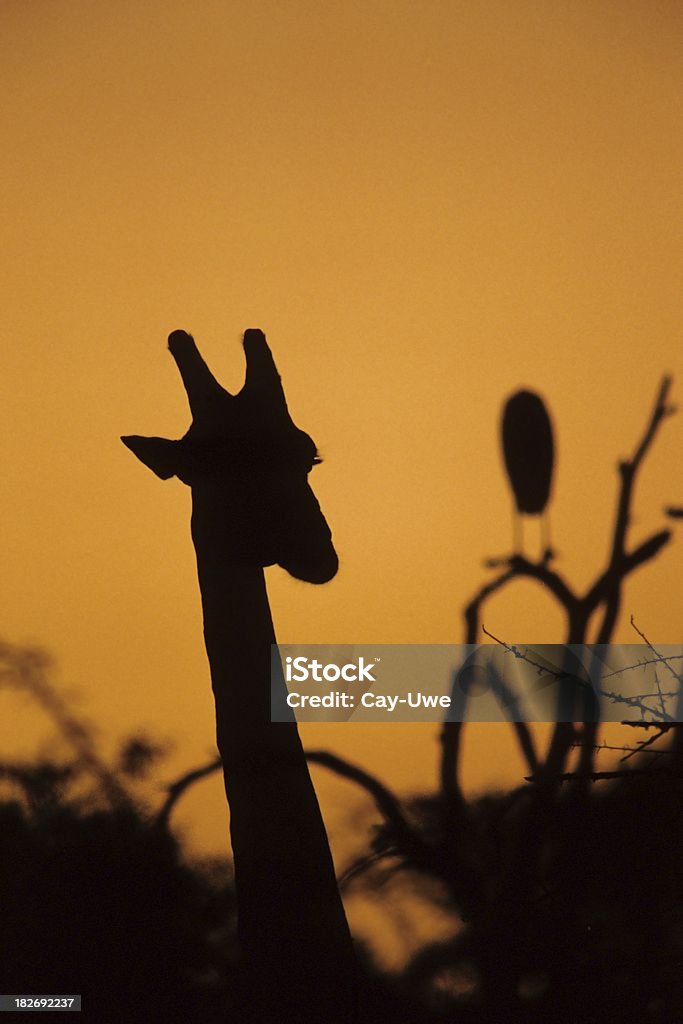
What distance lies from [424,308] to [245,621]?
84 centimetres

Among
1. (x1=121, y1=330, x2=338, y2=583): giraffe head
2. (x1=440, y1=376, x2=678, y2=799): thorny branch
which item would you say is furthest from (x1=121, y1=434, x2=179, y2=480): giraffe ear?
(x1=440, y1=376, x2=678, y2=799): thorny branch

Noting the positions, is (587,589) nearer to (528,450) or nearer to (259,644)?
(528,450)

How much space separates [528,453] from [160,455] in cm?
85

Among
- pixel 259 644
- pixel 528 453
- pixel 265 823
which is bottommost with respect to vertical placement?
pixel 265 823

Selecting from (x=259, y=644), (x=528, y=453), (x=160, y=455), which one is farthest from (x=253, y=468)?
(x=528, y=453)

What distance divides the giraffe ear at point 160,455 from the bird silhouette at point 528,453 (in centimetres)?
77

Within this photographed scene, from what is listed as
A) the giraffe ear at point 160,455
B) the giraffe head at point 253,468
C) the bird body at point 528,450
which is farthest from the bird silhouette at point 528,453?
the giraffe ear at point 160,455

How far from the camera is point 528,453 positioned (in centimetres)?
220

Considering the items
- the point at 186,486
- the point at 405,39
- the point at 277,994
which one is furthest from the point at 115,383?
the point at 277,994

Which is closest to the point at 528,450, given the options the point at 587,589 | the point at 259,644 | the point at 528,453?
the point at 528,453

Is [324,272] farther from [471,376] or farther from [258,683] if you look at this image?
[258,683]

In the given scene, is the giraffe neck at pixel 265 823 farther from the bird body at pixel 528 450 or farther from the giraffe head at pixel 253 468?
the bird body at pixel 528 450

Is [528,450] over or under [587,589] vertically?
over

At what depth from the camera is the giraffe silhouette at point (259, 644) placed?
212 centimetres
